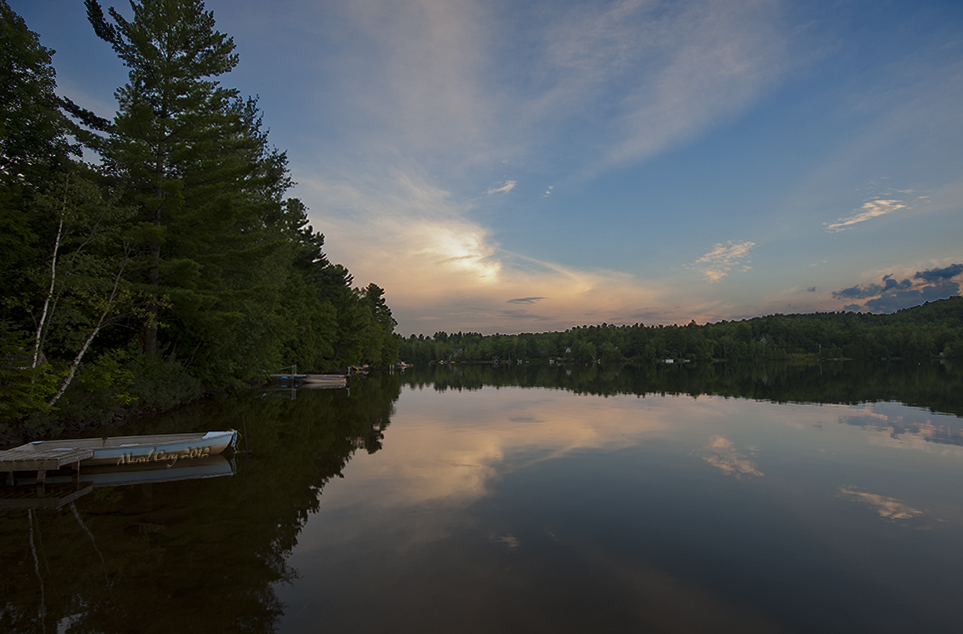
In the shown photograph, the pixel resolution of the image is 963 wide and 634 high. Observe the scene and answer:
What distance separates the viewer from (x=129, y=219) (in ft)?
75.2

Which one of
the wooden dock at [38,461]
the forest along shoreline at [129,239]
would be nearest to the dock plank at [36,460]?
the wooden dock at [38,461]

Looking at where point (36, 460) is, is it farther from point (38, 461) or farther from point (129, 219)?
point (129, 219)

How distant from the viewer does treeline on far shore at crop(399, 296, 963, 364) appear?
142 meters

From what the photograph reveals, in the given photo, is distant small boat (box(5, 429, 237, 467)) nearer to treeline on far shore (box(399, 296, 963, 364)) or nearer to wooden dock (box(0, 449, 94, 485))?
wooden dock (box(0, 449, 94, 485))

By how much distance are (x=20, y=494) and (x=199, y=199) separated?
1743 centimetres

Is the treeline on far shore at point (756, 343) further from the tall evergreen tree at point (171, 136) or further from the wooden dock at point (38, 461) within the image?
the wooden dock at point (38, 461)

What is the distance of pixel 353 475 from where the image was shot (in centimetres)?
1372

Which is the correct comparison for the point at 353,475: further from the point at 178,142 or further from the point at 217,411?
the point at 178,142

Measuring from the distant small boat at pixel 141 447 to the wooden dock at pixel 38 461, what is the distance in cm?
41

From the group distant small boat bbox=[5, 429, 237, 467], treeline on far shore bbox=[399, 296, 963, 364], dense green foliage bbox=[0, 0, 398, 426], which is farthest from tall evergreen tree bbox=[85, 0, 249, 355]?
treeline on far shore bbox=[399, 296, 963, 364]

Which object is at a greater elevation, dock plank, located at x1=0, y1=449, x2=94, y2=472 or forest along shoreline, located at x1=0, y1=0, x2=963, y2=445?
forest along shoreline, located at x1=0, y1=0, x2=963, y2=445
